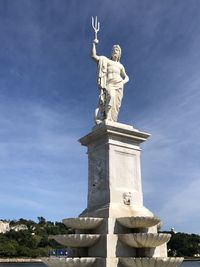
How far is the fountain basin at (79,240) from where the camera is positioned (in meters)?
8.92

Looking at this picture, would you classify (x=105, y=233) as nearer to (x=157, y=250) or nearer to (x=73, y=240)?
(x=73, y=240)

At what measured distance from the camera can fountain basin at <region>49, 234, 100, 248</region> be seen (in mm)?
8922

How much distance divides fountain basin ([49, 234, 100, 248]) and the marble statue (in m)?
3.43

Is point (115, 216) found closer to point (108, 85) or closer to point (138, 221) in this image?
point (138, 221)

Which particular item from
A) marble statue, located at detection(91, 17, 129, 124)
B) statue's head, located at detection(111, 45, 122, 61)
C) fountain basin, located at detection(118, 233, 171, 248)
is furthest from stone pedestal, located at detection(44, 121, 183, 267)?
statue's head, located at detection(111, 45, 122, 61)

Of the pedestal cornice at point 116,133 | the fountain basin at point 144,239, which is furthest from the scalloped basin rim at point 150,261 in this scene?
the pedestal cornice at point 116,133

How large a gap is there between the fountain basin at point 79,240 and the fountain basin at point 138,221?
696mm

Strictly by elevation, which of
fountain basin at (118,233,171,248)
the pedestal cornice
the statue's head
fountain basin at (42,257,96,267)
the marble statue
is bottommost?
fountain basin at (42,257,96,267)

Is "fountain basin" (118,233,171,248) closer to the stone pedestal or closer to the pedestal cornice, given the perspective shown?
the stone pedestal

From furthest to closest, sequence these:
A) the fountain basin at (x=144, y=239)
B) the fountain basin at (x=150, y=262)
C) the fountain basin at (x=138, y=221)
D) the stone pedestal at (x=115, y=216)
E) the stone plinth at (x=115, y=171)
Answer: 1. the stone plinth at (x=115, y=171)
2. the fountain basin at (x=138, y=221)
3. the stone pedestal at (x=115, y=216)
4. the fountain basin at (x=144, y=239)
5. the fountain basin at (x=150, y=262)

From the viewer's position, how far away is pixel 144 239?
8.55 meters

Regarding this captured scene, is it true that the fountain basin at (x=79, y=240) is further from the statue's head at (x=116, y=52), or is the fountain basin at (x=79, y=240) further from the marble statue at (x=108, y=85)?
the statue's head at (x=116, y=52)

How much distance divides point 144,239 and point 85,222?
4.85ft

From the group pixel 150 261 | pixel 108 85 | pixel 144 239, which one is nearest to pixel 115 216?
pixel 144 239
